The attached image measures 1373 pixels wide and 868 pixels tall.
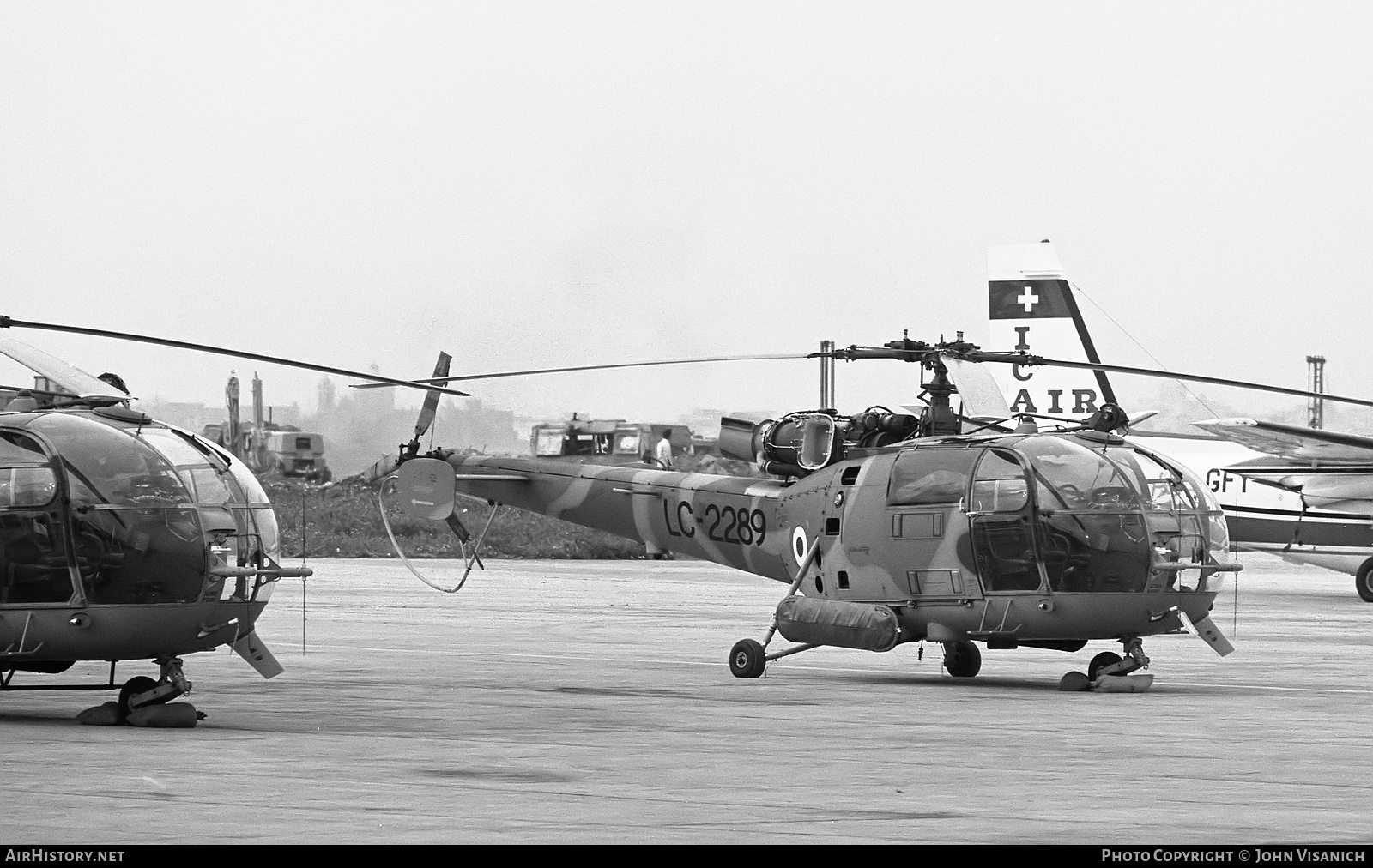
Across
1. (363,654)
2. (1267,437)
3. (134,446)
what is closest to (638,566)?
(1267,437)

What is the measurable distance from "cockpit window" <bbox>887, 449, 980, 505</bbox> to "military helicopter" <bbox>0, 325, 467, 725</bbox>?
545cm

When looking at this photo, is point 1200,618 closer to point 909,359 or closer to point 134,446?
point 909,359

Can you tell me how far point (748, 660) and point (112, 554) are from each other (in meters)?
5.82

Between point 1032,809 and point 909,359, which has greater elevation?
point 909,359

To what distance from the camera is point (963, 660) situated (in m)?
16.0

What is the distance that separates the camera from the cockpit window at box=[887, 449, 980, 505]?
591 inches

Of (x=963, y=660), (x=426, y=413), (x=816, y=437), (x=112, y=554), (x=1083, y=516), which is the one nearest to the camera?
(x=112, y=554)

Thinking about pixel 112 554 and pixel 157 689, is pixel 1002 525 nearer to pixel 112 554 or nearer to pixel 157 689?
pixel 157 689

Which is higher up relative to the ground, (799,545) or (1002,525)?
(1002,525)

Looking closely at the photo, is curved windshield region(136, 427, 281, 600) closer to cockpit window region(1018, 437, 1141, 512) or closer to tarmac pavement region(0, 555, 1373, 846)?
tarmac pavement region(0, 555, 1373, 846)

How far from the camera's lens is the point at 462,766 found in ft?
30.7

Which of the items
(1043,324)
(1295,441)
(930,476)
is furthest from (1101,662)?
(1043,324)

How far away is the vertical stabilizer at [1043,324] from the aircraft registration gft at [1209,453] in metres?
0.02
